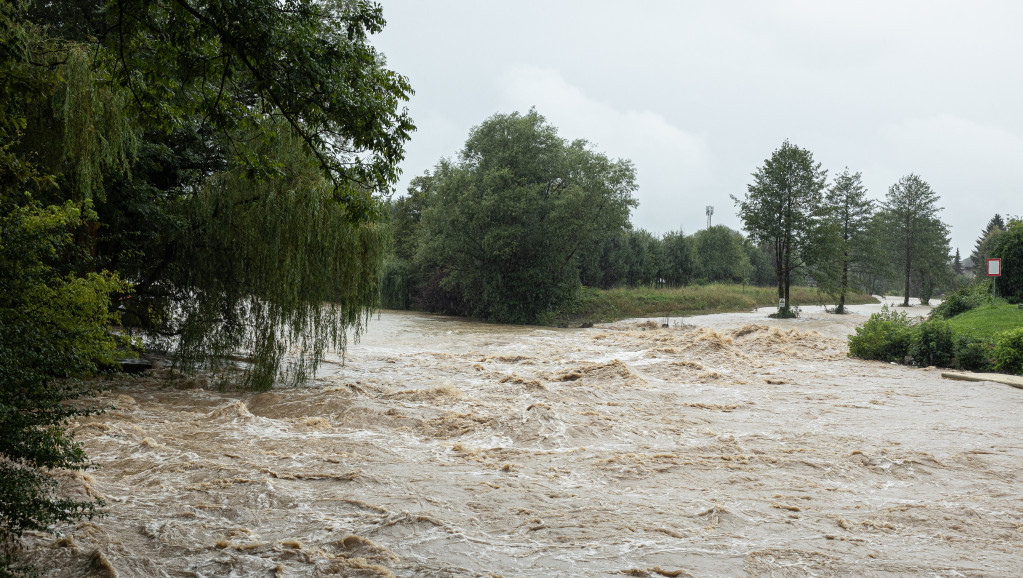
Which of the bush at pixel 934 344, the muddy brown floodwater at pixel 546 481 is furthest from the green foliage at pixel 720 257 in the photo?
the muddy brown floodwater at pixel 546 481

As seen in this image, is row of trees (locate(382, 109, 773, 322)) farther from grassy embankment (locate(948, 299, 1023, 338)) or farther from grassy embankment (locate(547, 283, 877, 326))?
grassy embankment (locate(948, 299, 1023, 338))

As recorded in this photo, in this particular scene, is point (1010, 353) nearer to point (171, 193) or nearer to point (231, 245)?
point (231, 245)

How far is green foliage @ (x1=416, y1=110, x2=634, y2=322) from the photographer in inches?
1457

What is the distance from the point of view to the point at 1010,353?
613 inches

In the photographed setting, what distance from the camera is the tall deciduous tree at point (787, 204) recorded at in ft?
141

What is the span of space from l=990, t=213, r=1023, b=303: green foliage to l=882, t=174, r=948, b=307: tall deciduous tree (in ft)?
110

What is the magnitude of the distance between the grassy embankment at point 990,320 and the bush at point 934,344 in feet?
3.34

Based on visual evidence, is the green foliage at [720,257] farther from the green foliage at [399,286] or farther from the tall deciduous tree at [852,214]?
the green foliage at [399,286]

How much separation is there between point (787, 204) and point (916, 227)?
24835 mm

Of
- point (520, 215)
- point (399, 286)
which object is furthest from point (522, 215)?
point (399, 286)

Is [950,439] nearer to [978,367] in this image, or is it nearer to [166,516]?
[978,367]

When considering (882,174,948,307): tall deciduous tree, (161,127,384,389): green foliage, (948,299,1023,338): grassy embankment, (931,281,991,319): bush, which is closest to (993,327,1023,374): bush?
(948,299,1023,338): grassy embankment

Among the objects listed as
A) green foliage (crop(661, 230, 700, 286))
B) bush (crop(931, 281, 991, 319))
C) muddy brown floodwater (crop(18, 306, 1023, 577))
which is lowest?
muddy brown floodwater (crop(18, 306, 1023, 577))

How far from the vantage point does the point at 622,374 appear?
15797 millimetres
